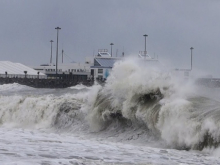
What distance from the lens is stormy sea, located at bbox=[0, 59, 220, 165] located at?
11.4 meters

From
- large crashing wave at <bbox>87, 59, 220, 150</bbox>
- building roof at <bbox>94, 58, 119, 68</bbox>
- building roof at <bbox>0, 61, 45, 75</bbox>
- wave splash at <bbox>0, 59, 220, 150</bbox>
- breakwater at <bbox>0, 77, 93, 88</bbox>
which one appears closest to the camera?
large crashing wave at <bbox>87, 59, 220, 150</bbox>

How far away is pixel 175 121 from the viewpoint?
1394 centimetres

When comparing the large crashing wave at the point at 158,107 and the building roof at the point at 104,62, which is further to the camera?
the building roof at the point at 104,62

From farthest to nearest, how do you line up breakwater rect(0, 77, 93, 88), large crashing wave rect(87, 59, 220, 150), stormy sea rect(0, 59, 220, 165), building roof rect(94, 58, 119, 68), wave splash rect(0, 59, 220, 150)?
building roof rect(94, 58, 119, 68) < breakwater rect(0, 77, 93, 88) < wave splash rect(0, 59, 220, 150) < large crashing wave rect(87, 59, 220, 150) < stormy sea rect(0, 59, 220, 165)

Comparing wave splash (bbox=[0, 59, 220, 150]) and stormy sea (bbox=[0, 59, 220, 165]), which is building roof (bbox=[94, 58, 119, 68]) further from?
stormy sea (bbox=[0, 59, 220, 165])

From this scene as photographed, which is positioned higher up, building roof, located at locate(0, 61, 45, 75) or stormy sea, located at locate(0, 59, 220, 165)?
building roof, located at locate(0, 61, 45, 75)

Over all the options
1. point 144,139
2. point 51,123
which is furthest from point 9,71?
point 144,139

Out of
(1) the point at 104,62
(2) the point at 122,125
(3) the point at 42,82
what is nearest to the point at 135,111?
(2) the point at 122,125

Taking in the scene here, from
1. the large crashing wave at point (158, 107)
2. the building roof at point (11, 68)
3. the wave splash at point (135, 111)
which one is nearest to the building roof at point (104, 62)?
the building roof at point (11, 68)

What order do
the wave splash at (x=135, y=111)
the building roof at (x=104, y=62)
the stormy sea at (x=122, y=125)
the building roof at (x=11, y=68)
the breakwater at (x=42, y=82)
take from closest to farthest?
the stormy sea at (x=122, y=125)
the wave splash at (x=135, y=111)
the breakwater at (x=42, y=82)
the building roof at (x=11, y=68)
the building roof at (x=104, y=62)

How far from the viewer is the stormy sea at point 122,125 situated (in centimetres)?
1143

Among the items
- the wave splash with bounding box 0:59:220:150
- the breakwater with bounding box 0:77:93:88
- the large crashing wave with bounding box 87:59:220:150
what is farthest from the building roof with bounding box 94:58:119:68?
the large crashing wave with bounding box 87:59:220:150

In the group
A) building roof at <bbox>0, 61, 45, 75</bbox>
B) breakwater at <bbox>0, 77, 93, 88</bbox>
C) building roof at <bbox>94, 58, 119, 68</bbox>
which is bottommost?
breakwater at <bbox>0, 77, 93, 88</bbox>

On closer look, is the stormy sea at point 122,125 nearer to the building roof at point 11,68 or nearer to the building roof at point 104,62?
the building roof at point 11,68
